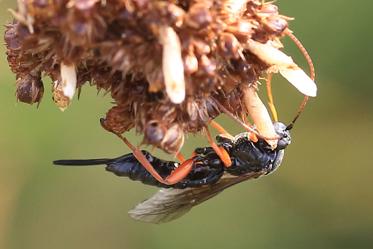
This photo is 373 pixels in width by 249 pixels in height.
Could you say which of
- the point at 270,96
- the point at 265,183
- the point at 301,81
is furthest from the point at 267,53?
the point at 265,183

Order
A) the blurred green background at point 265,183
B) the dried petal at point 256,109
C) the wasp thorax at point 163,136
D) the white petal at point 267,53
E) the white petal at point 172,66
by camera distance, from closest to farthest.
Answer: the white petal at point 172,66 → the wasp thorax at point 163,136 → the white petal at point 267,53 → the dried petal at point 256,109 → the blurred green background at point 265,183

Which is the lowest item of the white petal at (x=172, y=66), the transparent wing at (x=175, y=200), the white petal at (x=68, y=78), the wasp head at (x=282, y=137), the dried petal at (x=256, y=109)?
the transparent wing at (x=175, y=200)

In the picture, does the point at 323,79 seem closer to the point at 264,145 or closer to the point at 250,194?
the point at 250,194

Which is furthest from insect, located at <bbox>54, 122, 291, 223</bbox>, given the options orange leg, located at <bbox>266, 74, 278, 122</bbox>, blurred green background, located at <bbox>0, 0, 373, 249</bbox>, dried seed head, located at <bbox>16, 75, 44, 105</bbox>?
blurred green background, located at <bbox>0, 0, 373, 249</bbox>

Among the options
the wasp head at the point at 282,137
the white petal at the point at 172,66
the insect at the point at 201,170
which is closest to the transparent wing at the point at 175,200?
the insect at the point at 201,170

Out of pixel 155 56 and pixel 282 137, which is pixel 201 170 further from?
pixel 155 56

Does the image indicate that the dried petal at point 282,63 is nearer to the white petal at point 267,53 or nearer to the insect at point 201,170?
the white petal at point 267,53
